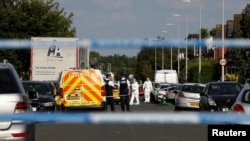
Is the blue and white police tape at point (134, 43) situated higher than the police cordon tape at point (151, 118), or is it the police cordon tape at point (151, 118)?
the blue and white police tape at point (134, 43)

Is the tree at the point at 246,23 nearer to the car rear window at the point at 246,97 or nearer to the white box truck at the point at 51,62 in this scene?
the white box truck at the point at 51,62

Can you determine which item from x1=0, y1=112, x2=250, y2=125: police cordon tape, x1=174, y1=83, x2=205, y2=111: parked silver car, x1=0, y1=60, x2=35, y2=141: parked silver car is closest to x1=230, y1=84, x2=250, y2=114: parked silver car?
x1=0, y1=112, x2=250, y2=125: police cordon tape

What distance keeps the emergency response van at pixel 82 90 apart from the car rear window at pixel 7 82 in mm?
16142

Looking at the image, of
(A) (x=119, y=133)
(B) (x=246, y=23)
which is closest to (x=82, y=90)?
(A) (x=119, y=133)

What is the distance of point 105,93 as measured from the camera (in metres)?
28.1

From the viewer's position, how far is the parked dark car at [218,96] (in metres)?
22.1

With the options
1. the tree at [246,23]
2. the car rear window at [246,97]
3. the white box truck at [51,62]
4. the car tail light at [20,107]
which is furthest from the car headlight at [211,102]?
the tree at [246,23]

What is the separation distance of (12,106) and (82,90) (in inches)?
669

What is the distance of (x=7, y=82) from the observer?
34.3ft

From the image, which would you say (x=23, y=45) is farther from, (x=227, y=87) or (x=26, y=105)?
(x=227, y=87)

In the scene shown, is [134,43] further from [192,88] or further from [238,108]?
[192,88]

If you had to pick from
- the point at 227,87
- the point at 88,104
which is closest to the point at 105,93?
the point at 88,104

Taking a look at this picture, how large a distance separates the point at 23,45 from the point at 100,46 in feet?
2.96

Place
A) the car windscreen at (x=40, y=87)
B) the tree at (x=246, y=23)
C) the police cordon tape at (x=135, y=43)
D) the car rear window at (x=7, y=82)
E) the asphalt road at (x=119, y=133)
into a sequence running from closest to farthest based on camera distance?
the police cordon tape at (x=135, y=43)
the car rear window at (x=7, y=82)
the asphalt road at (x=119, y=133)
the car windscreen at (x=40, y=87)
the tree at (x=246, y=23)
